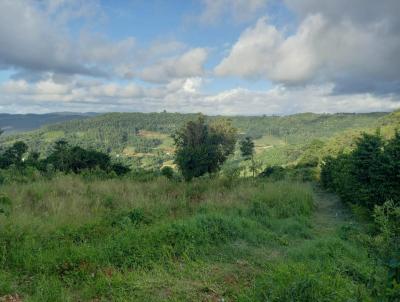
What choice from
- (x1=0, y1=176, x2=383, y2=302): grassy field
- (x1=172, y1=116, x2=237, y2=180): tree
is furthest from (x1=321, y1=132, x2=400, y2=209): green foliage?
(x1=172, y1=116, x2=237, y2=180): tree

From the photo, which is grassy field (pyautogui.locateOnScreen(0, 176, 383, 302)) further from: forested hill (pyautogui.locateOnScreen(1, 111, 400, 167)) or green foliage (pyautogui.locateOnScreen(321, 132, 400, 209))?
forested hill (pyautogui.locateOnScreen(1, 111, 400, 167))

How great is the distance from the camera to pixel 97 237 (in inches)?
216

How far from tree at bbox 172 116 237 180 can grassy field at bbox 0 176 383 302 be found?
20214 millimetres

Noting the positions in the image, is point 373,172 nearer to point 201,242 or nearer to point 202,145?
point 201,242

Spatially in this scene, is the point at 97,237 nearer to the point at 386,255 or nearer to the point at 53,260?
the point at 53,260

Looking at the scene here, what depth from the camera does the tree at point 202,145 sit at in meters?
30.6

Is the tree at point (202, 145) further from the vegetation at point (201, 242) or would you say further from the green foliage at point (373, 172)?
the vegetation at point (201, 242)

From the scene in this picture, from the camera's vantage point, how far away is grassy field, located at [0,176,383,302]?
147 inches

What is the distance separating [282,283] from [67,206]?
5125mm

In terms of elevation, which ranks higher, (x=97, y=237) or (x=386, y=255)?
(x=386, y=255)

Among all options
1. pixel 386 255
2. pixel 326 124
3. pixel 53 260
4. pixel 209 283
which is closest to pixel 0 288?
pixel 53 260

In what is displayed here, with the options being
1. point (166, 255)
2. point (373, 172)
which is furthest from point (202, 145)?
point (166, 255)

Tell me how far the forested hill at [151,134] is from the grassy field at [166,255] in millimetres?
83490

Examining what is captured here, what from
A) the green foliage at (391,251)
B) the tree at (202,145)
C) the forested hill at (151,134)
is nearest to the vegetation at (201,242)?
the green foliage at (391,251)
